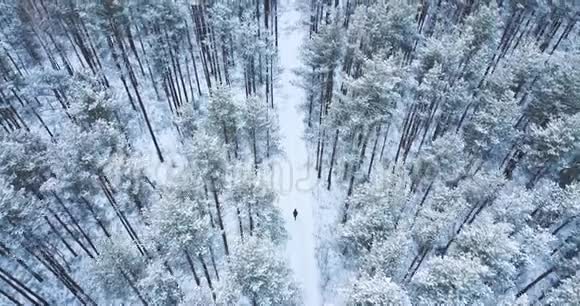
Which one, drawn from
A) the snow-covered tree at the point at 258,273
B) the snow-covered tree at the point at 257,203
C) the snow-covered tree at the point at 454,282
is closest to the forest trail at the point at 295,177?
the snow-covered tree at the point at 257,203

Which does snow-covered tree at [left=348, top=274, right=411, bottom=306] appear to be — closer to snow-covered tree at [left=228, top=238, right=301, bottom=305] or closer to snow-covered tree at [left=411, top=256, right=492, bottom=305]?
snow-covered tree at [left=411, top=256, right=492, bottom=305]

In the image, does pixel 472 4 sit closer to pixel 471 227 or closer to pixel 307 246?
pixel 471 227

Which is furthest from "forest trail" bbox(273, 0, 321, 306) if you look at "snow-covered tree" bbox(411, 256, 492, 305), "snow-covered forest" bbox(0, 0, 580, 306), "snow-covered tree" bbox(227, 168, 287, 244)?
"snow-covered tree" bbox(411, 256, 492, 305)

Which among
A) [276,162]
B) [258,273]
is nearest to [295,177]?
[276,162]

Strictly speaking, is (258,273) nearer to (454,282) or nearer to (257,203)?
(257,203)

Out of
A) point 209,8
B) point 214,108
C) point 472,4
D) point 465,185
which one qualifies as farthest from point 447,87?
point 209,8
